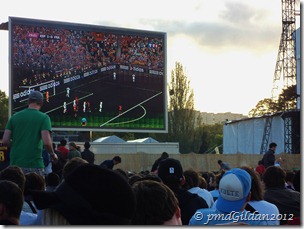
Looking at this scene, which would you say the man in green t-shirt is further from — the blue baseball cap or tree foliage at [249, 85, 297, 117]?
tree foliage at [249, 85, 297, 117]

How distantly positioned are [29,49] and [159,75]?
5.70m

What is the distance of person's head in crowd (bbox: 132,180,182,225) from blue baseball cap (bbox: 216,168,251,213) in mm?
1019

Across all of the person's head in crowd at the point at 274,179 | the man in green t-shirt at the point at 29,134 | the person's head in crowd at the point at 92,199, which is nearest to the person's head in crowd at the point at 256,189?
the person's head in crowd at the point at 274,179

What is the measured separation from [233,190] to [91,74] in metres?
21.6

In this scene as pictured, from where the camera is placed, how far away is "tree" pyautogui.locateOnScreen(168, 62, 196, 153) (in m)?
50.3

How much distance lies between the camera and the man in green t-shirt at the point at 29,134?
20.3 ft

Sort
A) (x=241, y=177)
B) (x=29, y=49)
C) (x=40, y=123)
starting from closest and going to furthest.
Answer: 1. (x=241, y=177)
2. (x=40, y=123)
3. (x=29, y=49)

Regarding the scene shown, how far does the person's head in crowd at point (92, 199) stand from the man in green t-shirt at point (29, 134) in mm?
3931

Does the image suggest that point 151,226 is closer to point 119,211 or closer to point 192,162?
point 119,211

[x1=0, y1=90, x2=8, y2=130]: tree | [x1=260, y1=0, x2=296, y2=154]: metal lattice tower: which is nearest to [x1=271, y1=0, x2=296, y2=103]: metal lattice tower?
[x1=260, y1=0, x2=296, y2=154]: metal lattice tower

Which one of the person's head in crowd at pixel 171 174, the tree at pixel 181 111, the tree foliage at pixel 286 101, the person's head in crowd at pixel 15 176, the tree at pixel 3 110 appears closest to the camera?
the person's head in crowd at pixel 15 176

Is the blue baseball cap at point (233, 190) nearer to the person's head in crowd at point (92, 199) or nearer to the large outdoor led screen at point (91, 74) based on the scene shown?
the person's head in crowd at point (92, 199)

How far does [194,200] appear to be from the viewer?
5.52m

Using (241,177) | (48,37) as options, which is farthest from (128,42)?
(241,177)
